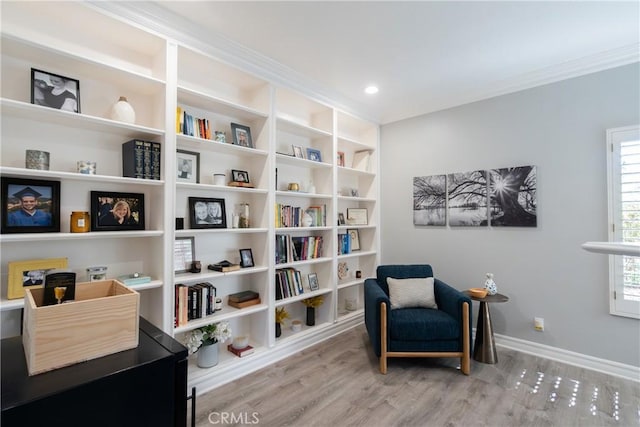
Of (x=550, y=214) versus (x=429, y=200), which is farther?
(x=429, y=200)

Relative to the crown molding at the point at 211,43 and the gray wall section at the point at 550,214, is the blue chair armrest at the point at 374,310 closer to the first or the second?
the gray wall section at the point at 550,214

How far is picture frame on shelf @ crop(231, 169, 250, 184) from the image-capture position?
2.72 meters

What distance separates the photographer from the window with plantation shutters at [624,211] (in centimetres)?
247

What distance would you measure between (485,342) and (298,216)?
2.13m

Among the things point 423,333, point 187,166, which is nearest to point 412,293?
point 423,333

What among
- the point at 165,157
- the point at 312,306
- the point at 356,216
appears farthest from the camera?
the point at 356,216

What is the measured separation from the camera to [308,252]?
331cm

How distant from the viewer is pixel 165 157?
7.03 feet

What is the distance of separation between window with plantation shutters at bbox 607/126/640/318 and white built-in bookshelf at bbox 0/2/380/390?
2.48m

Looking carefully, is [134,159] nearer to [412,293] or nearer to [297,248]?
[297,248]

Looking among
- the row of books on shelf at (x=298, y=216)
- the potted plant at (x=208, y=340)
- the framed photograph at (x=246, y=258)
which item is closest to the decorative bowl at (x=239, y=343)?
the potted plant at (x=208, y=340)

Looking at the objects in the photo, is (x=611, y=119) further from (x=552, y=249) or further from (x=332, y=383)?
(x=332, y=383)

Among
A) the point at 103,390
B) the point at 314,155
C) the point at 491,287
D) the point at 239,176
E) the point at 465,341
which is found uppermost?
the point at 314,155

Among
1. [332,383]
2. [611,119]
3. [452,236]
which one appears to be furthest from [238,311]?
[611,119]
